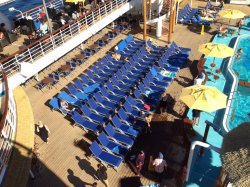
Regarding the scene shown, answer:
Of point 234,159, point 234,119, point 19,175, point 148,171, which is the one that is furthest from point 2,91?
point 234,119

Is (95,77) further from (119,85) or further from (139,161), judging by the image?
(139,161)

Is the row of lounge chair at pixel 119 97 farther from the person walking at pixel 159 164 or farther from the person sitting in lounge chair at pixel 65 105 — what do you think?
the person walking at pixel 159 164

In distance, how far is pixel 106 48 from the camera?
64.7ft

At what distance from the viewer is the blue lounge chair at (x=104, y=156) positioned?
10.7m

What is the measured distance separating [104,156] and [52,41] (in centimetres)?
769

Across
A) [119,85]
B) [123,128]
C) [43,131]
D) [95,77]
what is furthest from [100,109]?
[95,77]

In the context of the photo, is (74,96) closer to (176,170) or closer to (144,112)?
(144,112)

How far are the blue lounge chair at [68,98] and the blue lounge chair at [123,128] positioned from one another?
242 cm

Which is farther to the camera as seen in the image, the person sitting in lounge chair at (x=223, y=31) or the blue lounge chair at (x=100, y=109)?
the person sitting in lounge chair at (x=223, y=31)

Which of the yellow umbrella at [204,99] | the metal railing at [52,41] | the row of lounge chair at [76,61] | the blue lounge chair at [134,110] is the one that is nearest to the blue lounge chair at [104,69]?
the row of lounge chair at [76,61]

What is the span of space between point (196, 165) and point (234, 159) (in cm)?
445

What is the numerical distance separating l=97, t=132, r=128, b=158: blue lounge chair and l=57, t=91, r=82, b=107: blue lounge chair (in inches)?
117

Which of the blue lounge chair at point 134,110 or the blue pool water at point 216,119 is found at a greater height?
the blue lounge chair at point 134,110

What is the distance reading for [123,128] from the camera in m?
12.4
